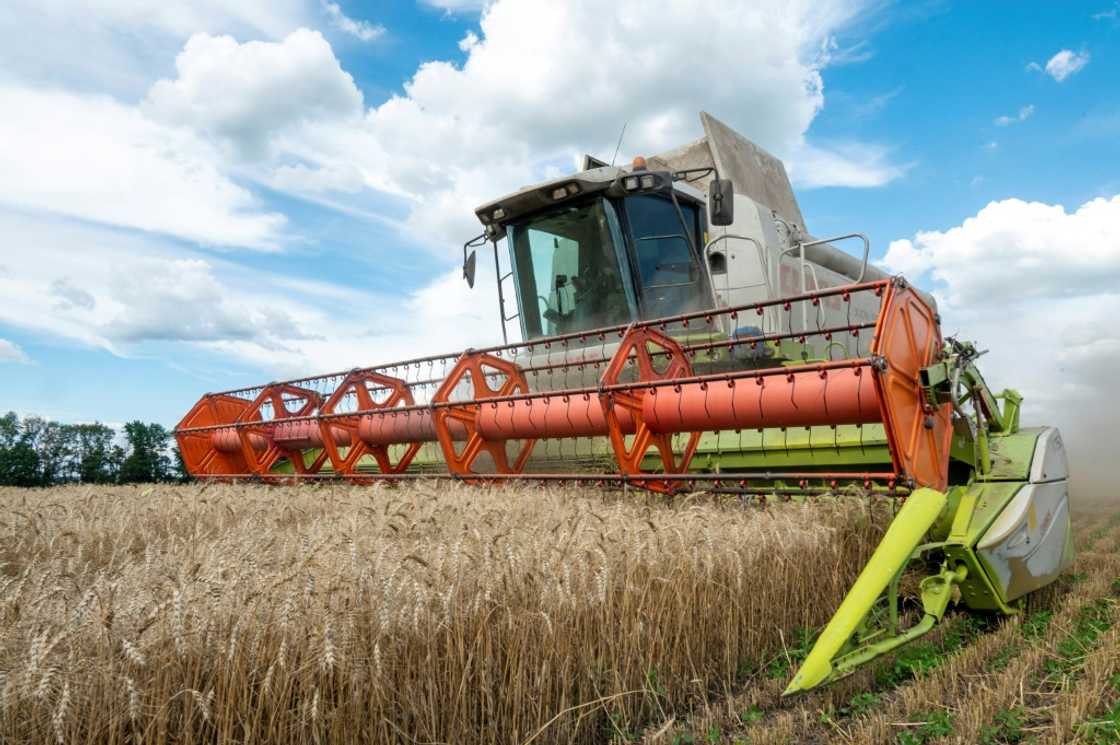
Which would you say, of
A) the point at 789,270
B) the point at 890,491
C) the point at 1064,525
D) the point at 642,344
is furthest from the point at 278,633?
the point at 789,270

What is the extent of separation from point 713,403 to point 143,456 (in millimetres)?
7213

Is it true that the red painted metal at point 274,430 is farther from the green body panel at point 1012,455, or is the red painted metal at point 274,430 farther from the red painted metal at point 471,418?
the green body panel at point 1012,455

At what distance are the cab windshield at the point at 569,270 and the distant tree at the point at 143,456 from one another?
4.88 metres

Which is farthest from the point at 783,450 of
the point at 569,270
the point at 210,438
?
the point at 210,438

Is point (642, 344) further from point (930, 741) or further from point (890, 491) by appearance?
point (930, 741)

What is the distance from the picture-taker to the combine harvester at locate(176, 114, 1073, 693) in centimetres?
316

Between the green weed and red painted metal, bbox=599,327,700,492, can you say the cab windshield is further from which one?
the green weed

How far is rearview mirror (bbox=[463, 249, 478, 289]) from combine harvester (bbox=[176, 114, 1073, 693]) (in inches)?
0.8

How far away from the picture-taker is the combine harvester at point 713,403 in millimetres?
3160

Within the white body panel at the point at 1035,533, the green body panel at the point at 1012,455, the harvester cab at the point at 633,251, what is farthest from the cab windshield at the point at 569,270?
the white body panel at the point at 1035,533

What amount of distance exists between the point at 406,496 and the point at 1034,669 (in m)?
2.81

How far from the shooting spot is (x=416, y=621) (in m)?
1.77

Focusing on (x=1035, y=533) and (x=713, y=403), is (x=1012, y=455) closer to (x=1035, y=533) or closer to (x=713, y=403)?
(x=1035, y=533)

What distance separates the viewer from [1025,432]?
3975 millimetres
